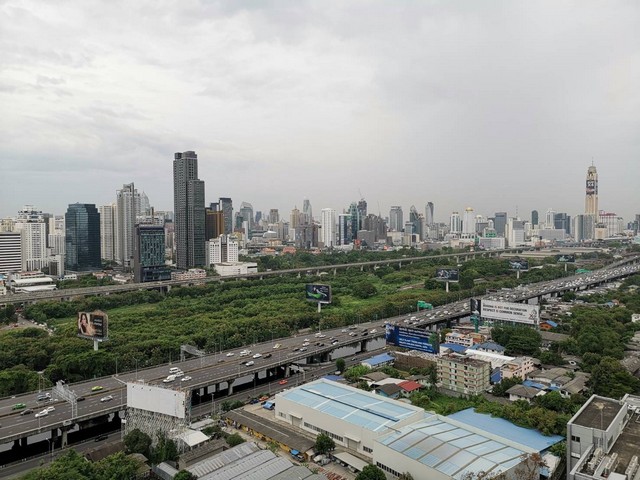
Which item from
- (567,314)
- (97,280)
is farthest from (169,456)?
(97,280)

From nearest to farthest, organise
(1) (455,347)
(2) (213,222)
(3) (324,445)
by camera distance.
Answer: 1. (3) (324,445)
2. (1) (455,347)
3. (2) (213,222)

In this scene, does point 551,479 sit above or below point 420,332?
below

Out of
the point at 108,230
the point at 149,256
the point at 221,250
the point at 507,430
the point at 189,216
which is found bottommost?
the point at 507,430

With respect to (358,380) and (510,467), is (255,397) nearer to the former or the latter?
(358,380)

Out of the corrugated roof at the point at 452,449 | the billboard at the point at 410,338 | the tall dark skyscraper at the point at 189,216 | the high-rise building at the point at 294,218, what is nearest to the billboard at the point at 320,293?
the billboard at the point at 410,338

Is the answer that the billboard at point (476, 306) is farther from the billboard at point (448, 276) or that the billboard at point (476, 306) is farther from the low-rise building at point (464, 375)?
the billboard at point (448, 276)

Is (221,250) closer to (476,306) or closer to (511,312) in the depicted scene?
(476,306)

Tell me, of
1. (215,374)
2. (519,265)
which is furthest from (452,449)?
(519,265)
